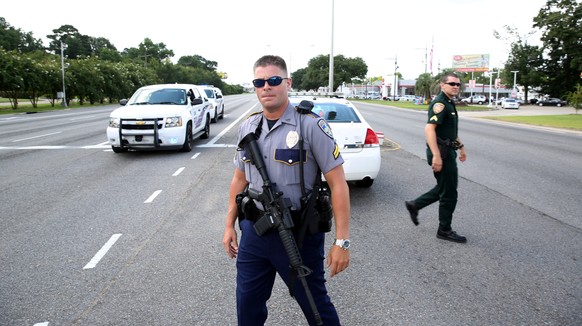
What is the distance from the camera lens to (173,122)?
11.5 meters

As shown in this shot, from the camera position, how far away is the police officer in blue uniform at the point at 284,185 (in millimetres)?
2387

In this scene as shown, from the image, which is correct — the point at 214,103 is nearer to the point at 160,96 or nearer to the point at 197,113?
the point at 197,113

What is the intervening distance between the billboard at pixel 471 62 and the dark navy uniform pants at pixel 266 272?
8713 cm

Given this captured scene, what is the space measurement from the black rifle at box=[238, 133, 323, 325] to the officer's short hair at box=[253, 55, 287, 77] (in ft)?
1.26

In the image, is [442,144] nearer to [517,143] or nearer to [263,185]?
[263,185]

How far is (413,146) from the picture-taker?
46.9 feet

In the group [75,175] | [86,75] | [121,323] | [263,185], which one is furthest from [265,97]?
[86,75]

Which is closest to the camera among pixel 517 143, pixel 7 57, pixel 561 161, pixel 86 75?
pixel 561 161

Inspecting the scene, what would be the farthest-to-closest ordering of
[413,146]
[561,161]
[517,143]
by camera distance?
[517,143], [413,146], [561,161]

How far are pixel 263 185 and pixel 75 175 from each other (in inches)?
307

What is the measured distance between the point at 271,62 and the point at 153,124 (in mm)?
9248

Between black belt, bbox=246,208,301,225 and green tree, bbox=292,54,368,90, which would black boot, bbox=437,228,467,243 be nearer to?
black belt, bbox=246,208,301,225

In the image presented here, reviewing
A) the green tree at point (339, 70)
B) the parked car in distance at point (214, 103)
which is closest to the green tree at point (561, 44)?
the green tree at point (339, 70)

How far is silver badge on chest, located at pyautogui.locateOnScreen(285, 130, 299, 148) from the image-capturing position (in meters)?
2.35
